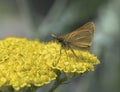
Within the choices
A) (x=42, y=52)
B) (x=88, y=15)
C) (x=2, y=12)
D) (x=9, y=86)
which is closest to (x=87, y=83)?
(x=42, y=52)

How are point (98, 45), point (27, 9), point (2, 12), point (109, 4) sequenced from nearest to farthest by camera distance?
1. point (98, 45)
2. point (27, 9)
3. point (109, 4)
4. point (2, 12)

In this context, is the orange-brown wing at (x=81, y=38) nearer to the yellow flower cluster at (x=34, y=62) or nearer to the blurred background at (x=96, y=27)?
the yellow flower cluster at (x=34, y=62)

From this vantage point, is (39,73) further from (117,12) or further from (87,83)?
(117,12)

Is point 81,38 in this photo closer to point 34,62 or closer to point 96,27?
point 34,62

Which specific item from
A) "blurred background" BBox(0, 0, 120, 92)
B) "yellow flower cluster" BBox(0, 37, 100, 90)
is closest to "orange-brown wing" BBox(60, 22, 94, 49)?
"yellow flower cluster" BBox(0, 37, 100, 90)

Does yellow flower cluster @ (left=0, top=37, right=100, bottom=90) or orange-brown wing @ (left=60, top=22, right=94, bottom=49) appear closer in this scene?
yellow flower cluster @ (left=0, top=37, right=100, bottom=90)

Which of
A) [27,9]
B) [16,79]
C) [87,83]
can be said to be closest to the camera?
[16,79]

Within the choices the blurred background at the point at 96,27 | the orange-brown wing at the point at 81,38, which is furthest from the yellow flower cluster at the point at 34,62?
the blurred background at the point at 96,27

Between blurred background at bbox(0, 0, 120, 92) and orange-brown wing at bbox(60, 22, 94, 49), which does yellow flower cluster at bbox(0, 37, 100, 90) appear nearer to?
orange-brown wing at bbox(60, 22, 94, 49)
